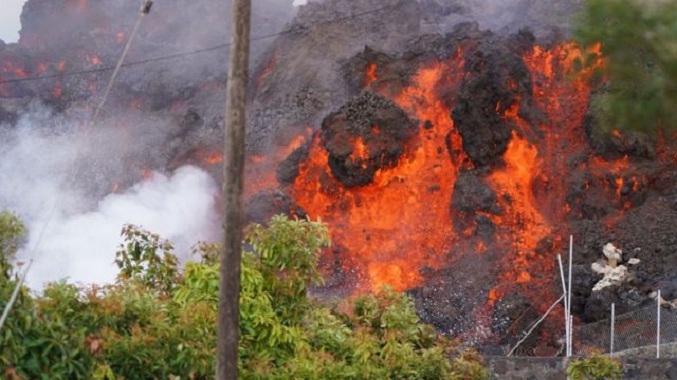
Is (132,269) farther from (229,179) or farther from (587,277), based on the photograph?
(587,277)

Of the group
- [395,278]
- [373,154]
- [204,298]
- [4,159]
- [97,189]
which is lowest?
[204,298]

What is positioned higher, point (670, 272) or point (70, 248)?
point (70, 248)

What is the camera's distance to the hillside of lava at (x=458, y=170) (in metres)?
38.2

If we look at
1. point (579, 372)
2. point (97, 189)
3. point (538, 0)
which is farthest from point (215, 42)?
point (579, 372)

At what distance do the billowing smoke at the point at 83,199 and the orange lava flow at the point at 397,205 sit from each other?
547cm

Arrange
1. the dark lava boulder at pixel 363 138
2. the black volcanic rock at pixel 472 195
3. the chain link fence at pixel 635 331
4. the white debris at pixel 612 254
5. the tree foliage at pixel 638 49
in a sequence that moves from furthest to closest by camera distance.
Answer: the dark lava boulder at pixel 363 138 → the black volcanic rock at pixel 472 195 → the white debris at pixel 612 254 → the chain link fence at pixel 635 331 → the tree foliage at pixel 638 49

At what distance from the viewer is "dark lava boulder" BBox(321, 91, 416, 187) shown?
43.5 metres

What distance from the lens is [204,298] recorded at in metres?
14.8

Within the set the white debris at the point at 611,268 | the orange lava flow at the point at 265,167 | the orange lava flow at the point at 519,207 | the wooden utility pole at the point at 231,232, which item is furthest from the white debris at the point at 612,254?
the wooden utility pole at the point at 231,232

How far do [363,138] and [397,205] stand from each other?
309 cm

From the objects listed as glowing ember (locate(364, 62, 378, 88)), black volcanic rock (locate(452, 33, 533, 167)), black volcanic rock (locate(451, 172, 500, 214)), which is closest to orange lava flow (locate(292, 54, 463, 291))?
black volcanic rock (locate(451, 172, 500, 214))

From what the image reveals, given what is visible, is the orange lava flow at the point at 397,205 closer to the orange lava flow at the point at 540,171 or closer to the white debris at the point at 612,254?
the orange lava flow at the point at 540,171

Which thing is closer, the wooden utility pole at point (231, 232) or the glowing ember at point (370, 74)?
the wooden utility pole at point (231, 232)

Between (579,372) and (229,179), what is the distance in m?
10.9
